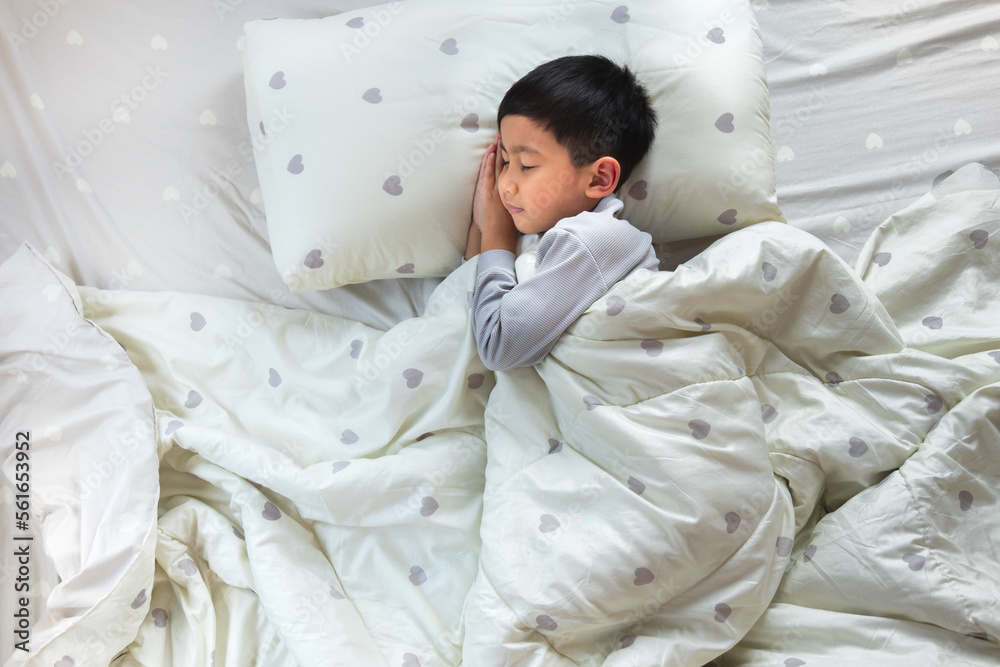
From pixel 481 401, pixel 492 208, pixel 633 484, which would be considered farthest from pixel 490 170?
pixel 633 484

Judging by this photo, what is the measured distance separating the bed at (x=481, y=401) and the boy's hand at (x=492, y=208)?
2.6 inches

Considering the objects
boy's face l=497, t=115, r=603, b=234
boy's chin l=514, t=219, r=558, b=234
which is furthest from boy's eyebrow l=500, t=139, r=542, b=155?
boy's chin l=514, t=219, r=558, b=234

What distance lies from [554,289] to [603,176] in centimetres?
21

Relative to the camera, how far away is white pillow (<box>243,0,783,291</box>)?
1201 mm

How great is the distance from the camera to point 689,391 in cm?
106

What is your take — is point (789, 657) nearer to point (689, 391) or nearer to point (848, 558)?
point (848, 558)

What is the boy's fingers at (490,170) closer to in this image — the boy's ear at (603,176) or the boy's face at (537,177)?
the boy's face at (537,177)

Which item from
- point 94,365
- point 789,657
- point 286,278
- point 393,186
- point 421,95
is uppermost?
point 421,95

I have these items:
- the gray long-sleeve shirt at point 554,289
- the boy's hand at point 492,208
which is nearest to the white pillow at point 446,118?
the boy's hand at point 492,208

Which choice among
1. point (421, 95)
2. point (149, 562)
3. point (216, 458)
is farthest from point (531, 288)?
point (149, 562)

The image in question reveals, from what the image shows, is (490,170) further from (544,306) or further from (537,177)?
(544,306)

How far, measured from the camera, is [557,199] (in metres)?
1.18

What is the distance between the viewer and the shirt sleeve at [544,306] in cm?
109

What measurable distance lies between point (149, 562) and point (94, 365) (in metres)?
0.35
